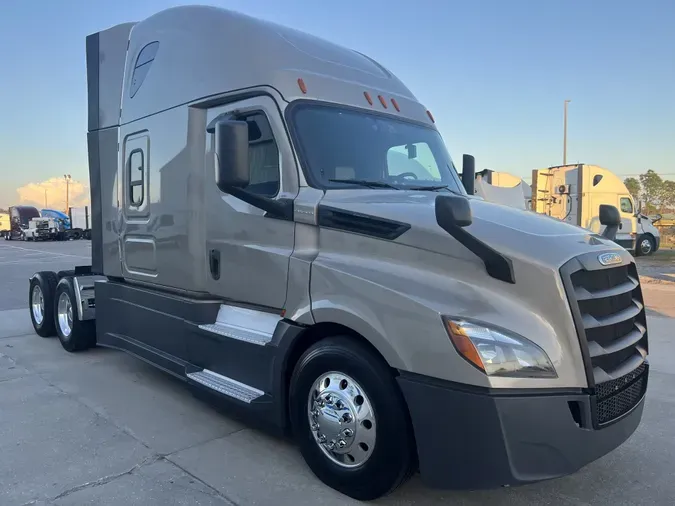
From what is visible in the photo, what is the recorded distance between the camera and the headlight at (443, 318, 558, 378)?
281 centimetres

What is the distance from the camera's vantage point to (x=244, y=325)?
14.2ft

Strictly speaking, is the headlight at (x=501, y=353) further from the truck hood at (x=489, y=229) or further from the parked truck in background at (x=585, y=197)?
the parked truck in background at (x=585, y=197)

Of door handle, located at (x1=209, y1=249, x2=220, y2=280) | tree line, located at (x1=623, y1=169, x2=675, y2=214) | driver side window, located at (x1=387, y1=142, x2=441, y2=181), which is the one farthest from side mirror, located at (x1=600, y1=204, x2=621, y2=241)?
tree line, located at (x1=623, y1=169, x2=675, y2=214)

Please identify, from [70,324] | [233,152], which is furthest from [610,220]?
[70,324]

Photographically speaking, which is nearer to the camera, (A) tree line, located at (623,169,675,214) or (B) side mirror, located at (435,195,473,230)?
(B) side mirror, located at (435,195,473,230)

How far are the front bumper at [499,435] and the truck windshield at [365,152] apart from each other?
163cm

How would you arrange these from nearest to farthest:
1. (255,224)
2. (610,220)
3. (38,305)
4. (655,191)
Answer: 1. (255,224)
2. (610,220)
3. (38,305)
4. (655,191)

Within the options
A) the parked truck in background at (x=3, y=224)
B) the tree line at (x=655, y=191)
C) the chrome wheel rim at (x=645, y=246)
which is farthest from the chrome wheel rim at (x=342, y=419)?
the parked truck in background at (x=3, y=224)

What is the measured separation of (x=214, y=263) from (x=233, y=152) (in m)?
1.17

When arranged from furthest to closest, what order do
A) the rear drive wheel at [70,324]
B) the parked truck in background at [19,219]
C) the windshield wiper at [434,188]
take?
the parked truck in background at [19,219], the rear drive wheel at [70,324], the windshield wiper at [434,188]

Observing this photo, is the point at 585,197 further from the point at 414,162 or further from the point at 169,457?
the point at 169,457

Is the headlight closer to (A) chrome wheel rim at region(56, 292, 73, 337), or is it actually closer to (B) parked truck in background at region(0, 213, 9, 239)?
(A) chrome wheel rim at region(56, 292, 73, 337)

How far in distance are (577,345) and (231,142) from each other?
7.98ft

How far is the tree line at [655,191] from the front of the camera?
41.4 metres
